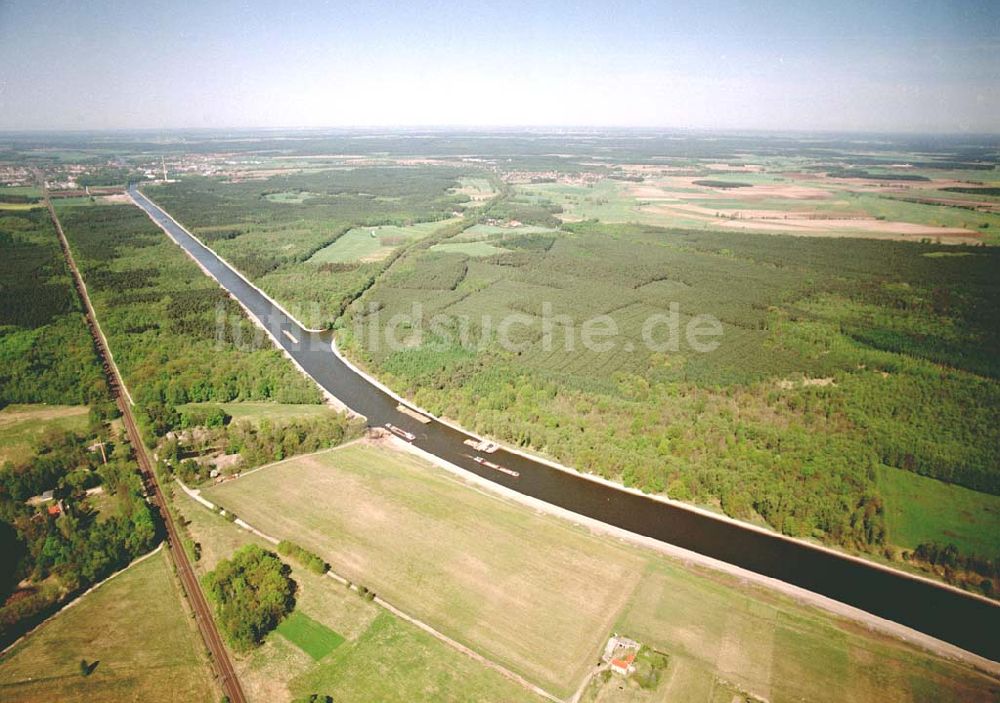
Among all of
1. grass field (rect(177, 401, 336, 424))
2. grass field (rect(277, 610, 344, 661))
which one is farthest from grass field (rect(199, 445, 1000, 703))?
grass field (rect(177, 401, 336, 424))

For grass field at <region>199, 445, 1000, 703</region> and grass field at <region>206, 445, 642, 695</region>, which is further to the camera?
grass field at <region>206, 445, 642, 695</region>

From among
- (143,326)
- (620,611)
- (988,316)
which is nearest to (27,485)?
(143,326)

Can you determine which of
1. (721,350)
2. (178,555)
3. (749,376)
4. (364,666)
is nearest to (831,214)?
(721,350)

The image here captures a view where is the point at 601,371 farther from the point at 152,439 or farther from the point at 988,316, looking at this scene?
the point at 988,316

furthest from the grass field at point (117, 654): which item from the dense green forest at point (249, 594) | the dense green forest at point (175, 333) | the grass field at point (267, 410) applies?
the dense green forest at point (175, 333)

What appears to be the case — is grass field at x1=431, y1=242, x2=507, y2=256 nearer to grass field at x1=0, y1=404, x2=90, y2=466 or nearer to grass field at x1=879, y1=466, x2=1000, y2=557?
grass field at x1=0, y1=404, x2=90, y2=466

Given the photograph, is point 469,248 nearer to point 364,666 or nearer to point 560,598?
point 560,598

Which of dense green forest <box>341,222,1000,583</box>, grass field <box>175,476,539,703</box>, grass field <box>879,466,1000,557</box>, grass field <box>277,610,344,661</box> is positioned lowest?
grass field <box>175,476,539,703</box>
